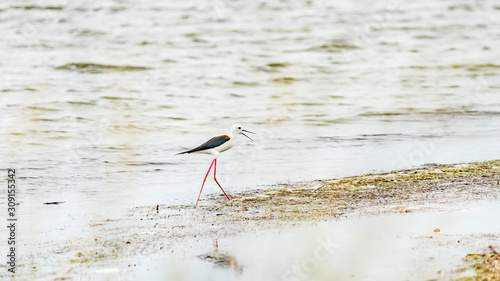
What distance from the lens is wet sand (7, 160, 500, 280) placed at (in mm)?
5738

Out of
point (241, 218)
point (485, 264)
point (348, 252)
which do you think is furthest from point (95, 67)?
point (485, 264)

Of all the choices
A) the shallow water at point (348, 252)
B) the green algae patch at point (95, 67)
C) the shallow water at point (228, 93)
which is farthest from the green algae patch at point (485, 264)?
the green algae patch at point (95, 67)

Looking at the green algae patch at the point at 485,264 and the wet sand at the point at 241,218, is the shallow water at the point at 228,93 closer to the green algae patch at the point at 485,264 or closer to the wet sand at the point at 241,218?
the wet sand at the point at 241,218

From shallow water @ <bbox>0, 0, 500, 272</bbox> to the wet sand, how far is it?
1.95 ft

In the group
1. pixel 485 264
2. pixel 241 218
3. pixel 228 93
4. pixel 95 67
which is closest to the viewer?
pixel 485 264

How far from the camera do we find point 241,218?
23.4 ft

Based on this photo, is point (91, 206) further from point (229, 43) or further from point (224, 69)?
point (229, 43)

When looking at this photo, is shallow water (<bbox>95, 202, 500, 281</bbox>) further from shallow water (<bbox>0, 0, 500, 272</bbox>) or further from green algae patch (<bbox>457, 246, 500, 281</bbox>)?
shallow water (<bbox>0, 0, 500, 272</bbox>)

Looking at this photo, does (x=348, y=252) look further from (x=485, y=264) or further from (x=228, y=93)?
(x=228, y=93)

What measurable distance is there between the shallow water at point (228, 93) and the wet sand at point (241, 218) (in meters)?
0.59

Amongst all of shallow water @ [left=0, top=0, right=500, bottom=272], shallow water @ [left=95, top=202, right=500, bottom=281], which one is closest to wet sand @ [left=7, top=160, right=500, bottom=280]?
shallow water @ [left=95, top=202, right=500, bottom=281]

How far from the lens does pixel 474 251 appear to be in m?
5.58

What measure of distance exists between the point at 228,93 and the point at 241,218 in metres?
10.4

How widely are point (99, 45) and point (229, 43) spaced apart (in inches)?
154
